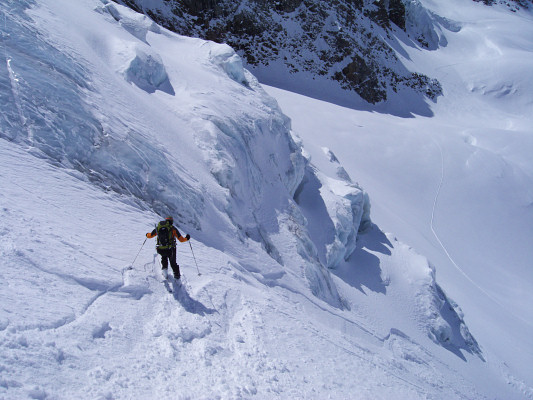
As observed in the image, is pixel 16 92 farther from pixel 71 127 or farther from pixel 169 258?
pixel 169 258

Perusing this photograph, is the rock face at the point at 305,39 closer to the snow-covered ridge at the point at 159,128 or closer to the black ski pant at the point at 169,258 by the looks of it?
the snow-covered ridge at the point at 159,128

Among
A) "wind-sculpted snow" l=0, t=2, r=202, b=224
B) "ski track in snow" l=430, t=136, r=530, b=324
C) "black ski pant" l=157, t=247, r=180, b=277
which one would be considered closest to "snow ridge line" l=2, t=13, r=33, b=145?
"wind-sculpted snow" l=0, t=2, r=202, b=224

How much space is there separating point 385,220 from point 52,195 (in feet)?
67.5

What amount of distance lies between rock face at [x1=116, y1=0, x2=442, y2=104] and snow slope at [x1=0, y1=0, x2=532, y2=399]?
27736 mm

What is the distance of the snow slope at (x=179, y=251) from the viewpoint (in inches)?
178

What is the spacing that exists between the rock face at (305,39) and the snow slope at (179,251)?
27.7m

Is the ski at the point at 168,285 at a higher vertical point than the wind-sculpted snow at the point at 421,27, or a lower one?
lower

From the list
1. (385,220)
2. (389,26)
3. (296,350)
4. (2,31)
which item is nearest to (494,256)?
(385,220)

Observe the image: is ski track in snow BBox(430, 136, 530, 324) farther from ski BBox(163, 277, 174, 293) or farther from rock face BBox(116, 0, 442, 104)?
ski BBox(163, 277, 174, 293)

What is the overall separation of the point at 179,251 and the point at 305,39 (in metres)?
45.0

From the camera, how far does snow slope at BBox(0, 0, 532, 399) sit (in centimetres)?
452

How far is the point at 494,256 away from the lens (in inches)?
971

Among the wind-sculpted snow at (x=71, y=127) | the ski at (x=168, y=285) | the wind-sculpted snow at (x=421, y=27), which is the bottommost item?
the ski at (x=168, y=285)

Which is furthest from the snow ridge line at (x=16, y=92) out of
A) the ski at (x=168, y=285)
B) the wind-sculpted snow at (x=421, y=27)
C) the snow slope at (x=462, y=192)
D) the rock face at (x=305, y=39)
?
the wind-sculpted snow at (x=421, y=27)
